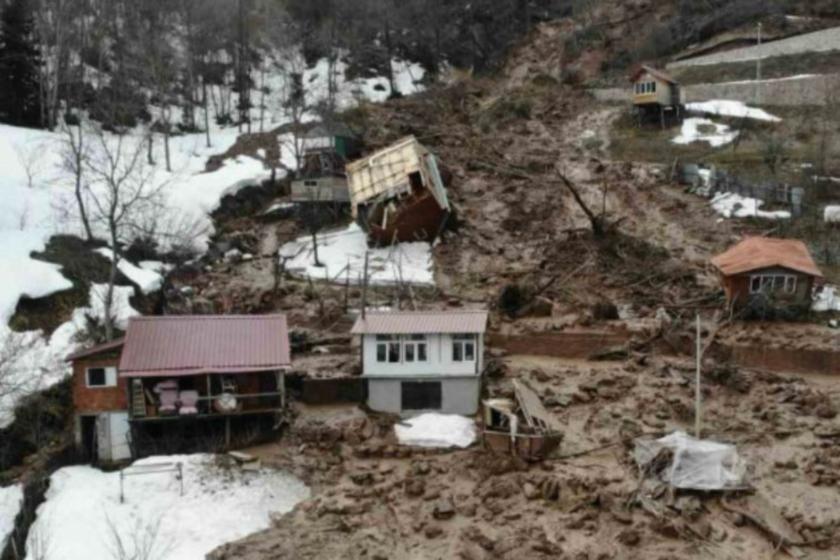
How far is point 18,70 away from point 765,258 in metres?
41.2

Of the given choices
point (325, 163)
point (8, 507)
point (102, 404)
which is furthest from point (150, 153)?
point (8, 507)

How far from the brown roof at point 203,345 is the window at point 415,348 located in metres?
3.98

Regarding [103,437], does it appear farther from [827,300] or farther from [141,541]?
[827,300]

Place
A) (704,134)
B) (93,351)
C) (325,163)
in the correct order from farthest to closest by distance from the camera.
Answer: (704,134)
(325,163)
(93,351)

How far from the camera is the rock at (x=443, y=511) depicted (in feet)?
71.3

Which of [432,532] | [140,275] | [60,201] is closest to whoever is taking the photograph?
[432,532]

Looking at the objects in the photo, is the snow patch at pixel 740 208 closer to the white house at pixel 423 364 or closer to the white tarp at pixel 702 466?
the white house at pixel 423 364

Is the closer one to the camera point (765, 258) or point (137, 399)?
point (137, 399)

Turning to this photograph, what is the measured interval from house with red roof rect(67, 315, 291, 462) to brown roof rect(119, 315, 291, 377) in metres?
0.03

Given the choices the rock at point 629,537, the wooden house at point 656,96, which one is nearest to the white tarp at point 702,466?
the rock at point 629,537

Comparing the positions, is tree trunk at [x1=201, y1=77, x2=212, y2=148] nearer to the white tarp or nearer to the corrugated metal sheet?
the corrugated metal sheet

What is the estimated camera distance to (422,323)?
91.7 ft

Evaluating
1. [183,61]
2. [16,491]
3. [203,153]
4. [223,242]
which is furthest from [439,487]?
[183,61]

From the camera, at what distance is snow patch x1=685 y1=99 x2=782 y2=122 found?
174ft
